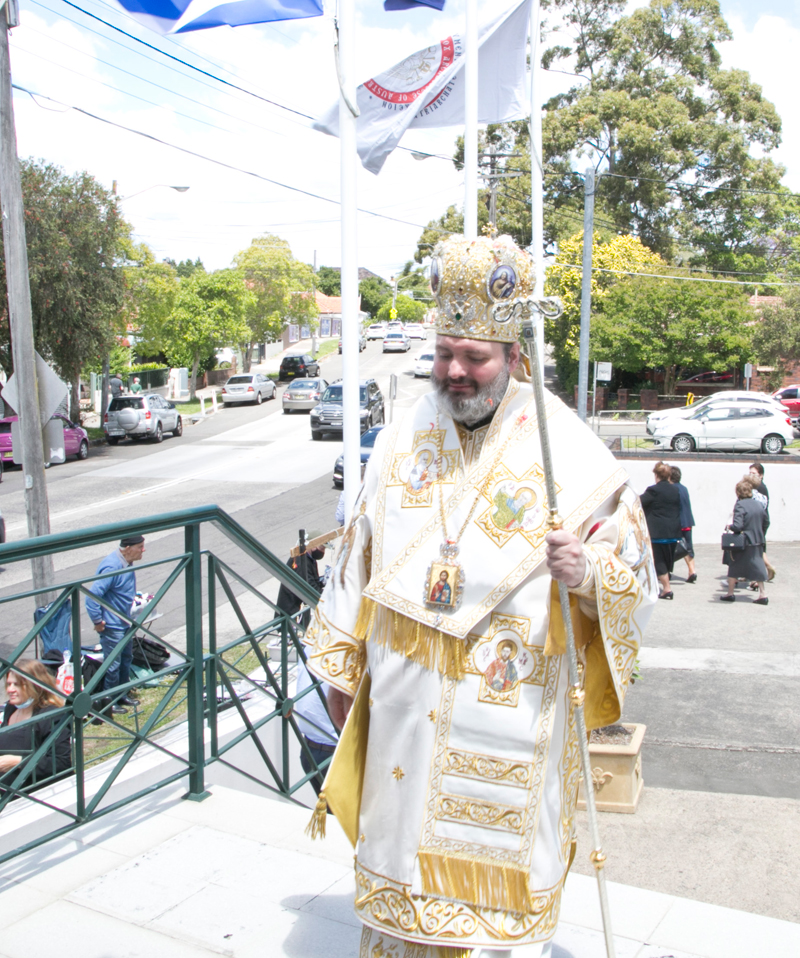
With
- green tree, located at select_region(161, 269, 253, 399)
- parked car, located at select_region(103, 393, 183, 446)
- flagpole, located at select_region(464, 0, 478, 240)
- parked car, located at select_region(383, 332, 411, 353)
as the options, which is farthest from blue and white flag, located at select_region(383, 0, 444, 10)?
parked car, located at select_region(383, 332, 411, 353)

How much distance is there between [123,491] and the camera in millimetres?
21781

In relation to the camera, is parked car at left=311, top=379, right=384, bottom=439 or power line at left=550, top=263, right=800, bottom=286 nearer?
parked car at left=311, top=379, right=384, bottom=439

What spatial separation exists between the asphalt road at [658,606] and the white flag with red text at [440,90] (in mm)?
5338

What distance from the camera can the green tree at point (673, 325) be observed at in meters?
34.4

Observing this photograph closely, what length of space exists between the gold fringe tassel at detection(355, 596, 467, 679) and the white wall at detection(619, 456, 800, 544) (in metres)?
14.9

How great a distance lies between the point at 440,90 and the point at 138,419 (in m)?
24.3

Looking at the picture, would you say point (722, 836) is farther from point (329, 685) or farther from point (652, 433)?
point (652, 433)

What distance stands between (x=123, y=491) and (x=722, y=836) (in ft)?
61.3

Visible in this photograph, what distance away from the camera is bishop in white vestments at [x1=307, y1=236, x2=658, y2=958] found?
226cm

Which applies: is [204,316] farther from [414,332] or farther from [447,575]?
[447,575]

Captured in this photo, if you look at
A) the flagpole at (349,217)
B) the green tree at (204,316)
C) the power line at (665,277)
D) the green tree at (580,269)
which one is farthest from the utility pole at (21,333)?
the power line at (665,277)

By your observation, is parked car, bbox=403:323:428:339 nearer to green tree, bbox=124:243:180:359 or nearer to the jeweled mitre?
green tree, bbox=124:243:180:359

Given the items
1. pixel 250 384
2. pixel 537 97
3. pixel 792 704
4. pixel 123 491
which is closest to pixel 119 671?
pixel 792 704

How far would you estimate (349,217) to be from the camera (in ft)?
21.5
